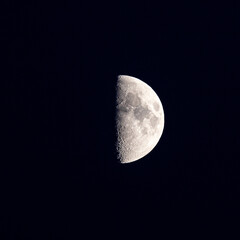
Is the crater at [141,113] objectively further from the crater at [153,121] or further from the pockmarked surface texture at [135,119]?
the crater at [153,121]

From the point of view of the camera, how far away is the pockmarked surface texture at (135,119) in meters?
5.33

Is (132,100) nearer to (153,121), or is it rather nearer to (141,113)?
(141,113)

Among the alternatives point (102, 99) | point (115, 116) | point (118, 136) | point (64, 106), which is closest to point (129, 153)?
point (118, 136)

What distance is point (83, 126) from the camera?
5.18 meters

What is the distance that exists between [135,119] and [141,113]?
0.19 meters

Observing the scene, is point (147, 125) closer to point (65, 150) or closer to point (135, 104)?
point (135, 104)

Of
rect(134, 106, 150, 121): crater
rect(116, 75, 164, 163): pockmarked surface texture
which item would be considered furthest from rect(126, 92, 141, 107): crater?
rect(134, 106, 150, 121): crater

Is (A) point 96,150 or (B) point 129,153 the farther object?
(B) point 129,153

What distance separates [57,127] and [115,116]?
123 cm

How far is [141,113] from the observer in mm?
5426

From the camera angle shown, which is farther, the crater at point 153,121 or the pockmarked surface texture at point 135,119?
the crater at point 153,121

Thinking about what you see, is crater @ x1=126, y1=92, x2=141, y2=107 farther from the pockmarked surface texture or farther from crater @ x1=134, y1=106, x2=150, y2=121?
crater @ x1=134, y1=106, x2=150, y2=121

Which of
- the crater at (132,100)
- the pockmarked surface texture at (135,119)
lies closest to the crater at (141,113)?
the pockmarked surface texture at (135,119)

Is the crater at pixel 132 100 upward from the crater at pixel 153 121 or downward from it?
upward
